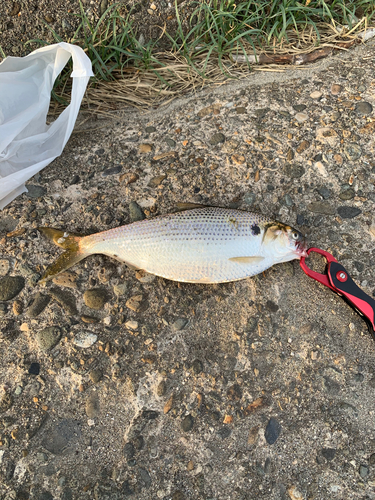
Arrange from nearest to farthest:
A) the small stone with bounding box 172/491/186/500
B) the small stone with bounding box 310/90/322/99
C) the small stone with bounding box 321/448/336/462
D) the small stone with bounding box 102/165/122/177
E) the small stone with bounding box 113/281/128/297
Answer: the small stone with bounding box 172/491/186/500 < the small stone with bounding box 321/448/336/462 < the small stone with bounding box 113/281/128/297 < the small stone with bounding box 102/165/122/177 < the small stone with bounding box 310/90/322/99

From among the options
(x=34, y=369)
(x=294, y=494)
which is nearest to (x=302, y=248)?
(x=294, y=494)

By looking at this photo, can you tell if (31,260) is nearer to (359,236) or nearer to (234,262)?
(234,262)

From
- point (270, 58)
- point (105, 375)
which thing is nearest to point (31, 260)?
point (105, 375)

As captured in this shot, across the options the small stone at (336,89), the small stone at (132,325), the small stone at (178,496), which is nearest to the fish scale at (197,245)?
the small stone at (132,325)

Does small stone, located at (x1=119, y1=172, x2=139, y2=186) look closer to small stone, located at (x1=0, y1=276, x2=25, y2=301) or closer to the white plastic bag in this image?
the white plastic bag

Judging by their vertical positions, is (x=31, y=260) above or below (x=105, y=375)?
above

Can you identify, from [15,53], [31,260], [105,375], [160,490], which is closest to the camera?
[160,490]

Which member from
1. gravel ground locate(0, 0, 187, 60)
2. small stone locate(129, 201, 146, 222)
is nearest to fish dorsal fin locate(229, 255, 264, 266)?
small stone locate(129, 201, 146, 222)

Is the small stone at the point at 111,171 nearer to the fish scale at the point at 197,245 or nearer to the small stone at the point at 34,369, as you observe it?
the fish scale at the point at 197,245
